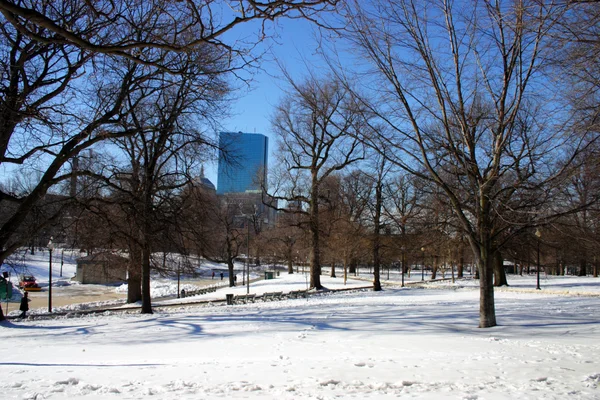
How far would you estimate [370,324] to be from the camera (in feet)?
40.2

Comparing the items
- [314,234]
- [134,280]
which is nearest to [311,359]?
[314,234]

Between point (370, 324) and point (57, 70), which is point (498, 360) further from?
point (57, 70)

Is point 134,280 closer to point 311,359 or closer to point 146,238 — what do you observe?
point 146,238

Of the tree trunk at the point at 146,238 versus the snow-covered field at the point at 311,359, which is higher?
the tree trunk at the point at 146,238

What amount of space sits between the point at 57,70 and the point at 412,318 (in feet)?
36.6

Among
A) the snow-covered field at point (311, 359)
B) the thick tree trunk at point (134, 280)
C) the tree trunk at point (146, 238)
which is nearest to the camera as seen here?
the snow-covered field at point (311, 359)

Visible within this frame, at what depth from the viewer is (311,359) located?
24.6ft

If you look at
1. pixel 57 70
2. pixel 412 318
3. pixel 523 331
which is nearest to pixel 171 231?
pixel 57 70

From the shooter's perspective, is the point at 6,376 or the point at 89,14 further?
the point at 89,14

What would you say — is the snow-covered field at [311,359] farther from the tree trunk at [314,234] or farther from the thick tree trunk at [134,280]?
the tree trunk at [314,234]

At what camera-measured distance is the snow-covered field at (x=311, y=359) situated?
545 cm

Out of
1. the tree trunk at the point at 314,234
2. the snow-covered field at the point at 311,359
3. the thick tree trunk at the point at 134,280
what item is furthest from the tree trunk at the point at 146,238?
the tree trunk at the point at 314,234

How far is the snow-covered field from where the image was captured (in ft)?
17.9

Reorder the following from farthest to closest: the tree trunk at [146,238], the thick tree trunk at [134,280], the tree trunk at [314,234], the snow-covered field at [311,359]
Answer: the tree trunk at [314,234]
the thick tree trunk at [134,280]
the tree trunk at [146,238]
the snow-covered field at [311,359]
